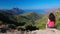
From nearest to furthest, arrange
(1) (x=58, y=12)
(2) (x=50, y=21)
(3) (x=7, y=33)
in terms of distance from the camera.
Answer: (3) (x=7, y=33) < (2) (x=50, y=21) < (1) (x=58, y=12)

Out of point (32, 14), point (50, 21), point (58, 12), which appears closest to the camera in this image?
point (50, 21)

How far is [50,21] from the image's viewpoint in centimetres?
739

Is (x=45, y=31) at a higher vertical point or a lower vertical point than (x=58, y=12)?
lower

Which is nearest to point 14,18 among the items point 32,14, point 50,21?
point 32,14

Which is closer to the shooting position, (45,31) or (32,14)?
(45,31)

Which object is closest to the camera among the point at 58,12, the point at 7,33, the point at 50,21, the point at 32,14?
the point at 7,33

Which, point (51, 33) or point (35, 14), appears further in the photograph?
point (35, 14)

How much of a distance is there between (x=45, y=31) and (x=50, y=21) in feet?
1.67

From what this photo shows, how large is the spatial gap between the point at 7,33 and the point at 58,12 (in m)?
6.70

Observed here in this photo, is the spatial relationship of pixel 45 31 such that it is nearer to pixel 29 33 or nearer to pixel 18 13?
pixel 29 33

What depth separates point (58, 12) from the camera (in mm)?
13094

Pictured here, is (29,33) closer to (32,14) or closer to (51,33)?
(51,33)

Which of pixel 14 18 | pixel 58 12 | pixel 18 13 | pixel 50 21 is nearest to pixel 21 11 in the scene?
pixel 18 13

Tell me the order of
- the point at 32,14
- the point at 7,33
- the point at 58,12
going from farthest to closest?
the point at 32,14, the point at 58,12, the point at 7,33
